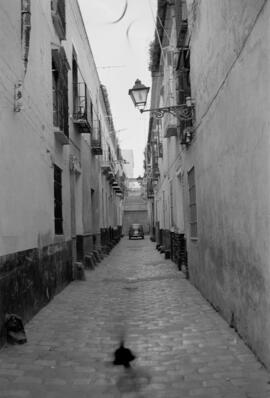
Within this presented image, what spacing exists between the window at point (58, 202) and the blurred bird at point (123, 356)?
15.4ft

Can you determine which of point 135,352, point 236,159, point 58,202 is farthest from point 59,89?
point 135,352

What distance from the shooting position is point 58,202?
32.0 ft

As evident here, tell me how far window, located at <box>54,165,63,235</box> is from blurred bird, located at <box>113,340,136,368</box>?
4.70 meters

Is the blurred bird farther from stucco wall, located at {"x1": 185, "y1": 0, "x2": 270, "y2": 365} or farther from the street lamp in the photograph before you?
the street lamp

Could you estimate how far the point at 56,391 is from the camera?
3859 mm

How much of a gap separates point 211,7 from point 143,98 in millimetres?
2980

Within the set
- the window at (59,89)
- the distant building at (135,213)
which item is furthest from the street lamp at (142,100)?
the distant building at (135,213)

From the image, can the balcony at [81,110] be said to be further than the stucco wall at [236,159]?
Yes

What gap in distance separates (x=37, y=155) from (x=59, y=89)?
9.20 feet

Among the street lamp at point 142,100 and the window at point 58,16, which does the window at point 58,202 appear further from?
the window at point 58,16

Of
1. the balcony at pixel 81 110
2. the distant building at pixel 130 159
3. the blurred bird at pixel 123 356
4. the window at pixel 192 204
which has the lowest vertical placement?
the blurred bird at pixel 123 356

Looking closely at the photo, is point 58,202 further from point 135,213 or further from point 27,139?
point 135,213

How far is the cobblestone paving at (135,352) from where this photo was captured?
3869 mm

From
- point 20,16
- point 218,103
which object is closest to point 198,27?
point 218,103
